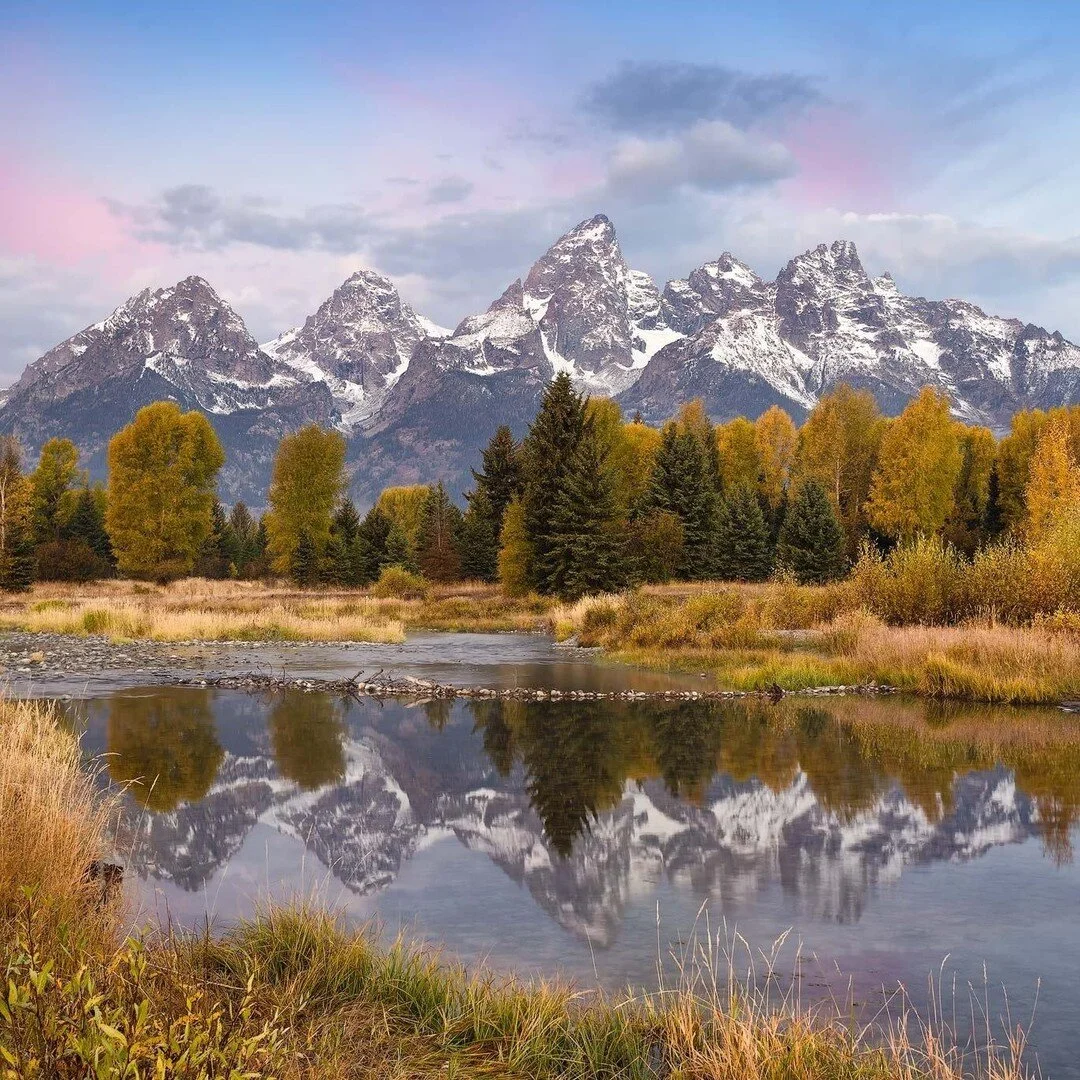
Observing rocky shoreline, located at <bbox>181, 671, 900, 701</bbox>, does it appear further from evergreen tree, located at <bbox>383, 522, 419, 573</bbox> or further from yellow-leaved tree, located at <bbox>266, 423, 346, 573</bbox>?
yellow-leaved tree, located at <bbox>266, 423, 346, 573</bbox>

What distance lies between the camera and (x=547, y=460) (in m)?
55.7

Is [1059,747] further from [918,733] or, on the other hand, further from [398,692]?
[398,692]

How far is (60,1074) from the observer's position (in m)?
3.48

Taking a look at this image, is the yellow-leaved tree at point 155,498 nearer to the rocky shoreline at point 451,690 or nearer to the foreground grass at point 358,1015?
the rocky shoreline at point 451,690

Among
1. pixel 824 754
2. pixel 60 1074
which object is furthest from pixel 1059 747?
pixel 60 1074

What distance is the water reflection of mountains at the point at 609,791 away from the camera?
9461 mm

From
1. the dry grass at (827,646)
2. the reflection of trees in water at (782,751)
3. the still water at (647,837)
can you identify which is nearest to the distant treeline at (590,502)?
the dry grass at (827,646)

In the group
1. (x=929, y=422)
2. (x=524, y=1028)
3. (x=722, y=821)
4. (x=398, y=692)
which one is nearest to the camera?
(x=524, y=1028)

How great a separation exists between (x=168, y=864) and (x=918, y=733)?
12290 millimetres

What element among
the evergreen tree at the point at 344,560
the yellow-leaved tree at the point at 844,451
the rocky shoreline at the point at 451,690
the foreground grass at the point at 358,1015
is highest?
the yellow-leaved tree at the point at 844,451

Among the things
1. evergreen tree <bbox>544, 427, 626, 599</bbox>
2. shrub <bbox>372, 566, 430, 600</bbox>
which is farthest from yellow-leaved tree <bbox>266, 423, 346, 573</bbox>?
evergreen tree <bbox>544, 427, 626, 599</bbox>

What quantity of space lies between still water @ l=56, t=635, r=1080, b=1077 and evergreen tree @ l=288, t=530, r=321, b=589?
178 feet

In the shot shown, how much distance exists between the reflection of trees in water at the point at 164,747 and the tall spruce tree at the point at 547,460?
112 ft

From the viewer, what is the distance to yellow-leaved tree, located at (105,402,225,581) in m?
64.8
